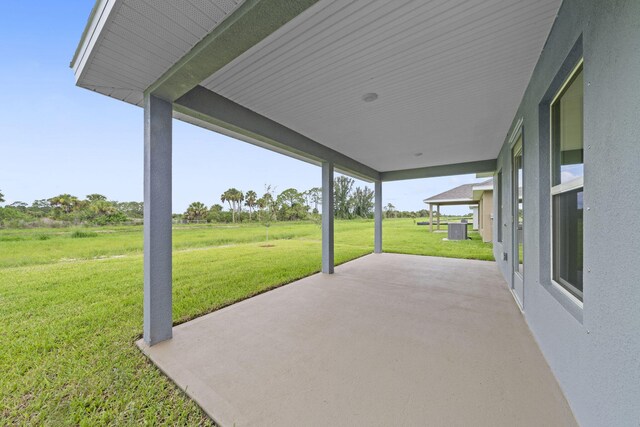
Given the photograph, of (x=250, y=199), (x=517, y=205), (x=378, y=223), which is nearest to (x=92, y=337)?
(x=517, y=205)

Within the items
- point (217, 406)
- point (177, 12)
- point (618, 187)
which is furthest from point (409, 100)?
point (217, 406)

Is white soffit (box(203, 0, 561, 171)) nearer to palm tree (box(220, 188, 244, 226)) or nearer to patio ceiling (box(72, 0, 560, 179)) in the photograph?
patio ceiling (box(72, 0, 560, 179))

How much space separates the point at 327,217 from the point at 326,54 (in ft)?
11.9

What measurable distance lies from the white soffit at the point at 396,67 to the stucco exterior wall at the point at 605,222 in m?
0.45

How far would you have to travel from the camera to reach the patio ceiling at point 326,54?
1.69 metres

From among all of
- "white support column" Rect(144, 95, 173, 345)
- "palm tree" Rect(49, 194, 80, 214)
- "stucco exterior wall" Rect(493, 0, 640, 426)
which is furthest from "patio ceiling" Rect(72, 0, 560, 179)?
"palm tree" Rect(49, 194, 80, 214)

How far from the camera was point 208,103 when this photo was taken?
3006 mm

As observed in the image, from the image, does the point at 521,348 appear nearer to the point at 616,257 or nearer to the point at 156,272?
the point at 616,257

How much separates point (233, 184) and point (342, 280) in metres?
36.4

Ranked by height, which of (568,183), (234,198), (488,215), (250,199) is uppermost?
(234,198)

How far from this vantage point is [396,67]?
8.29 ft

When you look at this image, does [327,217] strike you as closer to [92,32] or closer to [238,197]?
[92,32]

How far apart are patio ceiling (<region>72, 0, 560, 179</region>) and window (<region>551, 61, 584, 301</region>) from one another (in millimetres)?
610

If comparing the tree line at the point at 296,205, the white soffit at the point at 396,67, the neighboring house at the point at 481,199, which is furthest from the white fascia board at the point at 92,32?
the tree line at the point at 296,205
